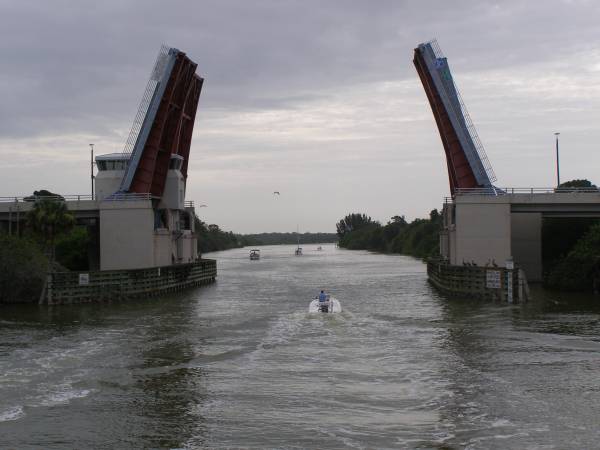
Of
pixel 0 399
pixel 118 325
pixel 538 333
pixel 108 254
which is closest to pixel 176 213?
pixel 108 254

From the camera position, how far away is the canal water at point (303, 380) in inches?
538

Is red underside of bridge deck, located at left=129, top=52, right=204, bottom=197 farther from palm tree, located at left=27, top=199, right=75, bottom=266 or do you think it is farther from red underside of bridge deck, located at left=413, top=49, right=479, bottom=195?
red underside of bridge deck, located at left=413, top=49, right=479, bottom=195

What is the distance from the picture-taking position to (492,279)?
38.8 metres

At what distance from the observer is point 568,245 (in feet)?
179

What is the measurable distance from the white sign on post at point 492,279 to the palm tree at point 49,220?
24950mm

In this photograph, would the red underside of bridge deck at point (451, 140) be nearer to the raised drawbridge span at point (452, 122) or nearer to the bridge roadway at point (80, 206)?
the raised drawbridge span at point (452, 122)

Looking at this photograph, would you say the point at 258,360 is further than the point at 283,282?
No

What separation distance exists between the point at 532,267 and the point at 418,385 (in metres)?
37.1

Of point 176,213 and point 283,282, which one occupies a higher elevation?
Answer: point 176,213

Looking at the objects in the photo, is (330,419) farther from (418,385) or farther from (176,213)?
(176,213)

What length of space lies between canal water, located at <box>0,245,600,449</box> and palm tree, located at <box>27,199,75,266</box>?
10600 millimetres

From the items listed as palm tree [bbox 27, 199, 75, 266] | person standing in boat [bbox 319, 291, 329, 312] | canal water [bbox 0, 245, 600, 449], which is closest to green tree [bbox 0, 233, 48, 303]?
palm tree [bbox 27, 199, 75, 266]

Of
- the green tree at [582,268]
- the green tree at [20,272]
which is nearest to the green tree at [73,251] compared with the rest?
the green tree at [20,272]

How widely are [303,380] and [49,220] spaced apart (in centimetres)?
2954
